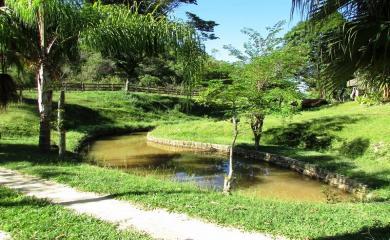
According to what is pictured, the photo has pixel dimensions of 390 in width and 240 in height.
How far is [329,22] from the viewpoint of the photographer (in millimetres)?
4895

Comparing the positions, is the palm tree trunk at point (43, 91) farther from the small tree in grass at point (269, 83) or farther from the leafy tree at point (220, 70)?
Answer: the leafy tree at point (220, 70)

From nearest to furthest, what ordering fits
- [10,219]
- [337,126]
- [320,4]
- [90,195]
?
1. [320,4]
2. [10,219]
3. [90,195]
4. [337,126]

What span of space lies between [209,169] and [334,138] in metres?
6.87

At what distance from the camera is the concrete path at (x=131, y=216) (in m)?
7.30

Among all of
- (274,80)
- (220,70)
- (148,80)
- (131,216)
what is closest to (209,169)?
(220,70)

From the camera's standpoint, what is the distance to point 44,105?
15.2 metres

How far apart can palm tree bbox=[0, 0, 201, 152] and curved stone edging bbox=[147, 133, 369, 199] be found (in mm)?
6368

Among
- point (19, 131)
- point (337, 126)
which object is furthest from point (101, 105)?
point (337, 126)

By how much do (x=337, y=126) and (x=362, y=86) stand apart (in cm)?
1910

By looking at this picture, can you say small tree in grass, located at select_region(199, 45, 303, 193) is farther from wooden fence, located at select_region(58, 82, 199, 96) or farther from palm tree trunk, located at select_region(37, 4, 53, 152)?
wooden fence, located at select_region(58, 82, 199, 96)

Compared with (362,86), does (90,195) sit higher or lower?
lower

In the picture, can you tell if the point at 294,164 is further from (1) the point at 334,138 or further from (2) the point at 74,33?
(2) the point at 74,33

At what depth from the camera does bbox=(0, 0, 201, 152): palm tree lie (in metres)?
14.2

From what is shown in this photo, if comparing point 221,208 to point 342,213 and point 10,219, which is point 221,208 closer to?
point 342,213
